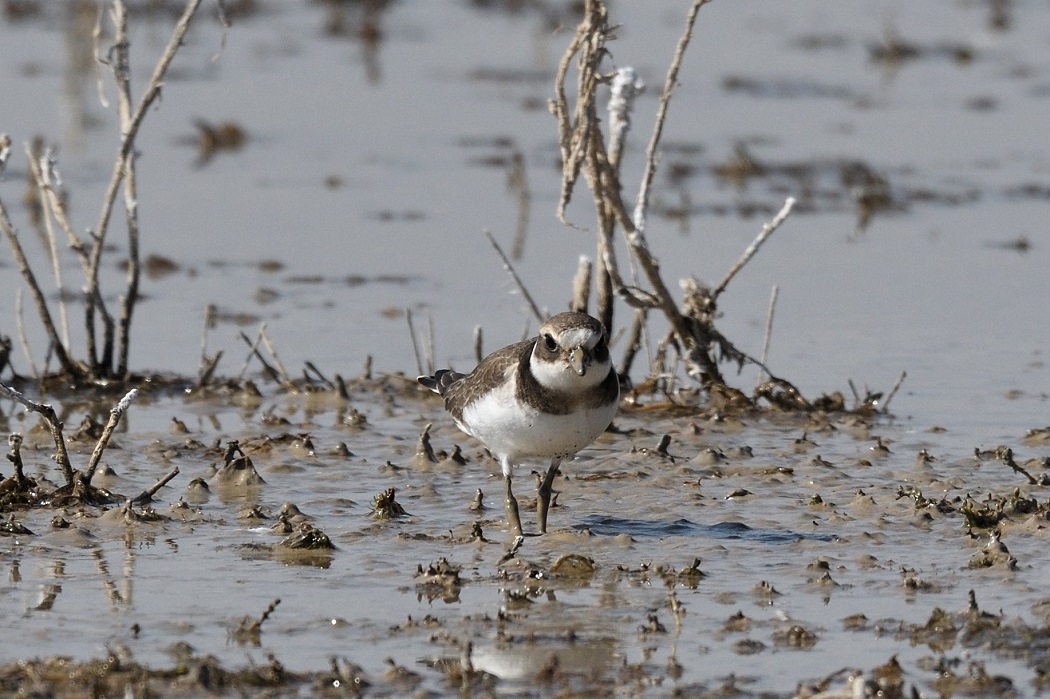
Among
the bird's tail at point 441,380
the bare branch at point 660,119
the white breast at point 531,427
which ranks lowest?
the white breast at point 531,427

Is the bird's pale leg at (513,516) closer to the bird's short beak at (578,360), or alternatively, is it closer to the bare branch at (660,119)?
the bird's short beak at (578,360)

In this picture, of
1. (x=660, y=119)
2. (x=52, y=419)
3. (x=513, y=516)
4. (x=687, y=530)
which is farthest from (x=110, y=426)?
(x=660, y=119)

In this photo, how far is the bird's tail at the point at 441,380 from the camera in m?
8.08

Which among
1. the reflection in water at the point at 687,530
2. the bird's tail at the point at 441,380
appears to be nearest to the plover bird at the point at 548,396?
the reflection in water at the point at 687,530

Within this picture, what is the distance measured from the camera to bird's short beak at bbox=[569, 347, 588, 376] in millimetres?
6555

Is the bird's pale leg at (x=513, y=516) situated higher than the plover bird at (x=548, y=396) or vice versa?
the plover bird at (x=548, y=396)

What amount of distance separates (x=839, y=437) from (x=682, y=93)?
1259cm

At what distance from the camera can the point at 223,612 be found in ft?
19.7

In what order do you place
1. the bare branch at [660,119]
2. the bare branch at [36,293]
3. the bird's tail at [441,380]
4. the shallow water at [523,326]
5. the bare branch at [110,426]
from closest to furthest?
the shallow water at [523,326] < the bare branch at [110,426] < the bird's tail at [441,380] < the bare branch at [660,119] < the bare branch at [36,293]

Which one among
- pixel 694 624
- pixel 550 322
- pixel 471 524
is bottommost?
pixel 694 624

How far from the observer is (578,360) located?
656 centimetres

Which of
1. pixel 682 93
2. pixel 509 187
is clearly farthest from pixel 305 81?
pixel 509 187

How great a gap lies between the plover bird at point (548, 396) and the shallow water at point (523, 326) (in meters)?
0.42

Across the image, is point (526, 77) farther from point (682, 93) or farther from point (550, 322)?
point (550, 322)
